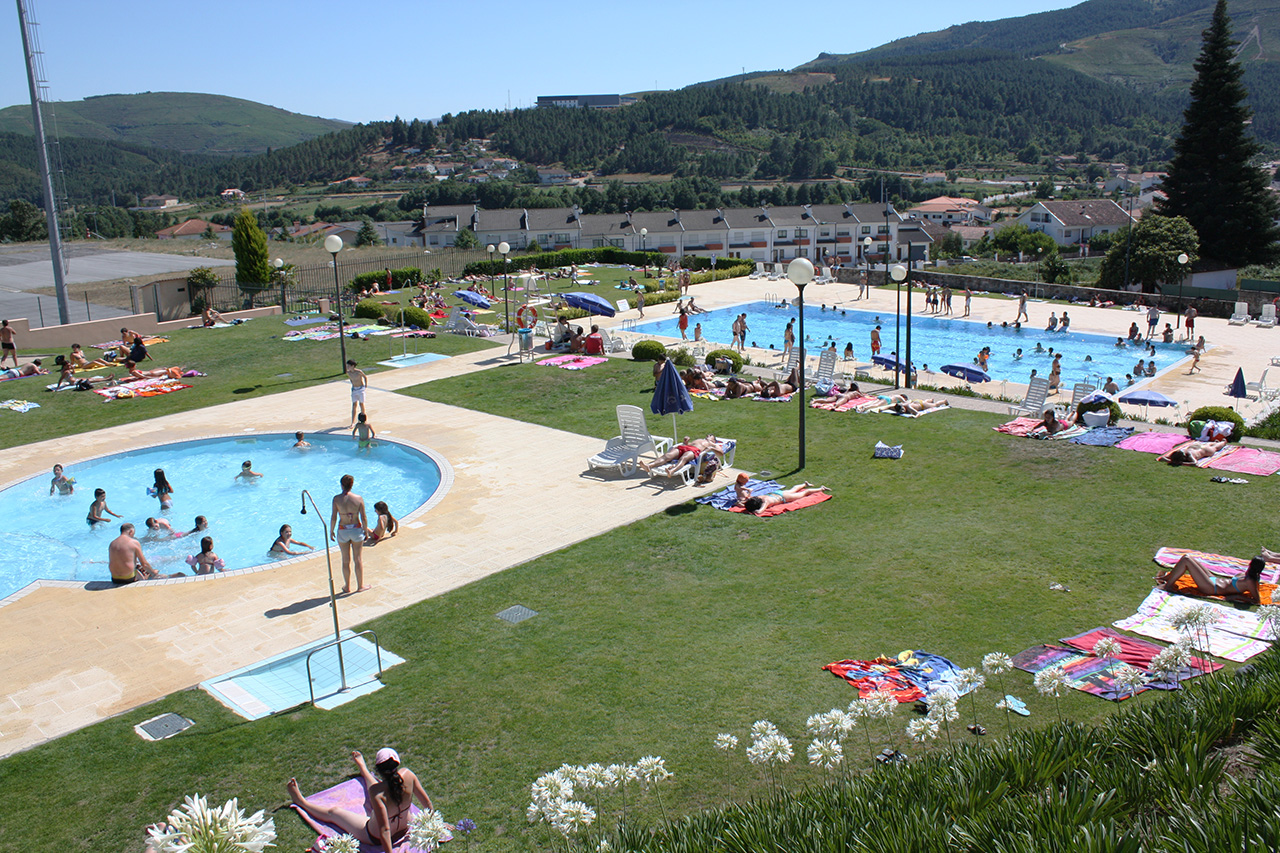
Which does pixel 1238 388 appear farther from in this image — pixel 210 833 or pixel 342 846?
pixel 210 833

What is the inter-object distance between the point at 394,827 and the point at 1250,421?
21.3 meters

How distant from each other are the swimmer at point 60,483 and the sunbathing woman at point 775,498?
13.2 m

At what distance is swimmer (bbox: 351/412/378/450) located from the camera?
63.6ft

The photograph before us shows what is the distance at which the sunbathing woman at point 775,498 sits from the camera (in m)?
14.5

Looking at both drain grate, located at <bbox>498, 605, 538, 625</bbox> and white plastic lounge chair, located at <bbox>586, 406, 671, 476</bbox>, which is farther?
white plastic lounge chair, located at <bbox>586, 406, 671, 476</bbox>

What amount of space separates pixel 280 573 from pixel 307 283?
1288 inches

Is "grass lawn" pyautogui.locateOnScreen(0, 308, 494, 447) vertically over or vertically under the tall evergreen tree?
under

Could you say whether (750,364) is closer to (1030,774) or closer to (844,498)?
(844,498)

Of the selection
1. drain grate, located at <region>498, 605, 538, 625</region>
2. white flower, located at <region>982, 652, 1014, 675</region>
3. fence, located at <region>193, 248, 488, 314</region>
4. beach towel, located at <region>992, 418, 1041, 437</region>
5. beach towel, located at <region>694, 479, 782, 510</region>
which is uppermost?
fence, located at <region>193, 248, 488, 314</region>

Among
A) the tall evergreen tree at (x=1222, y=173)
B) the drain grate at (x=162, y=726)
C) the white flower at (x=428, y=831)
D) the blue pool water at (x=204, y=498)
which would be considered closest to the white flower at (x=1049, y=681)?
the white flower at (x=428, y=831)

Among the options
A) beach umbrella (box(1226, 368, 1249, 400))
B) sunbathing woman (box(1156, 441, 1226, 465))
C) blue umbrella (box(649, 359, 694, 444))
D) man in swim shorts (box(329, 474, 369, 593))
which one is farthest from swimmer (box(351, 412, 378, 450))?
beach umbrella (box(1226, 368, 1249, 400))

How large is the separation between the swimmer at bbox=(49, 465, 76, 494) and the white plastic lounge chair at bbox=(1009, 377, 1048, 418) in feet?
65.4

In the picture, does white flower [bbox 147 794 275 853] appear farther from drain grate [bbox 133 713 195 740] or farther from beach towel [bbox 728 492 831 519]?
beach towel [bbox 728 492 831 519]

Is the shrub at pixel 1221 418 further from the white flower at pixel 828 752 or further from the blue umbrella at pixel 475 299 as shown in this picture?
the blue umbrella at pixel 475 299
